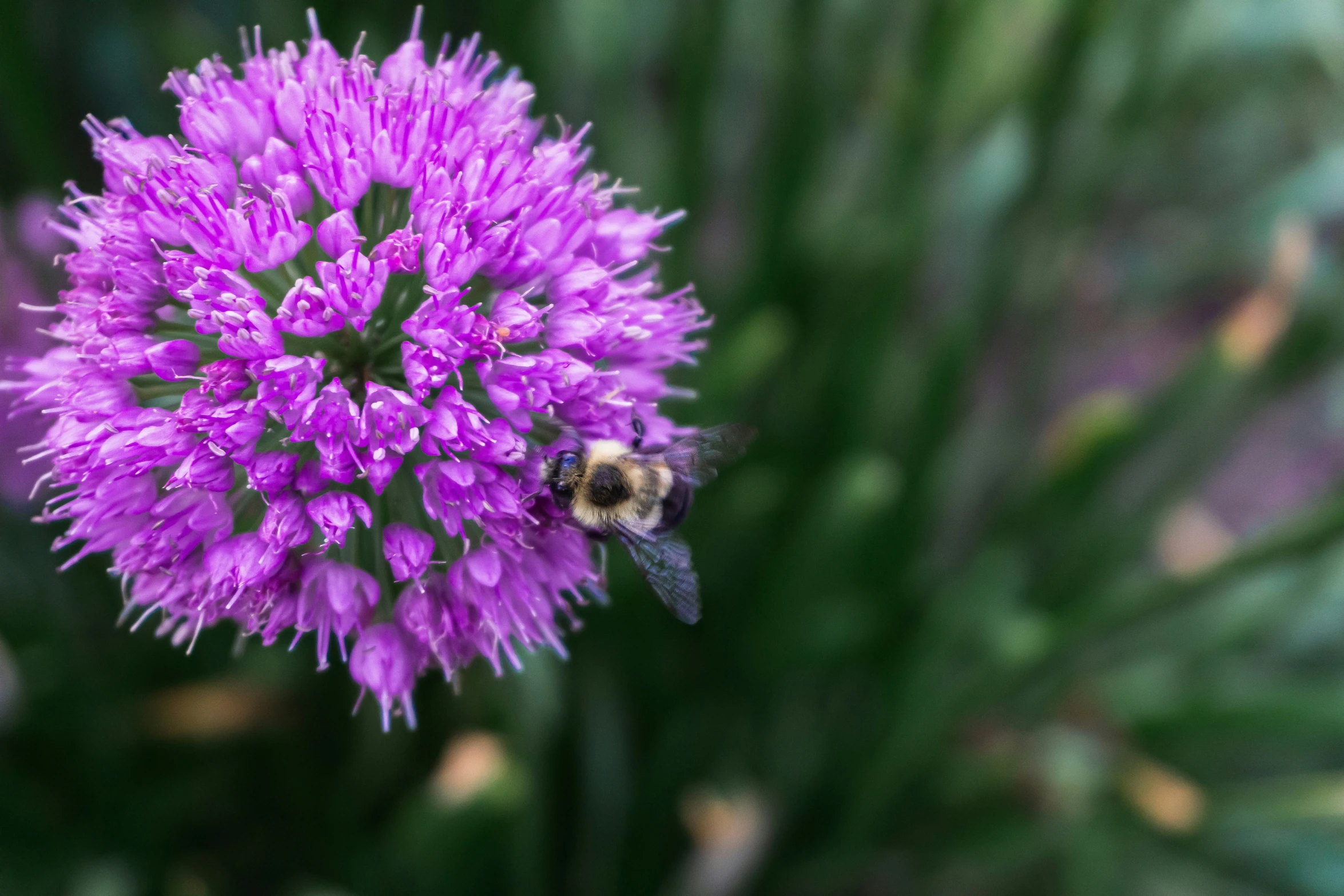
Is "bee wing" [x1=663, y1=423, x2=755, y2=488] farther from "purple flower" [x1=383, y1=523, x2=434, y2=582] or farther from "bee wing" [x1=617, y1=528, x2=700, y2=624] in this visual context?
"purple flower" [x1=383, y1=523, x2=434, y2=582]

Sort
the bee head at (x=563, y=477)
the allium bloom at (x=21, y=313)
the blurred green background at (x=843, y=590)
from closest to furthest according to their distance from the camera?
the bee head at (x=563, y=477) → the allium bloom at (x=21, y=313) → the blurred green background at (x=843, y=590)

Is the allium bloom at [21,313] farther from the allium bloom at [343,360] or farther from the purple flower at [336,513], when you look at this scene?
the purple flower at [336,513]

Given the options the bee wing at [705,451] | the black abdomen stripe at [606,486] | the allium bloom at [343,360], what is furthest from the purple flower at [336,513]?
the bee wing at [705,451]

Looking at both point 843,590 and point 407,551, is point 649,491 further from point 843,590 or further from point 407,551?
point 843,590

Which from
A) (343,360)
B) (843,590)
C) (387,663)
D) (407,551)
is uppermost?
(343,360)

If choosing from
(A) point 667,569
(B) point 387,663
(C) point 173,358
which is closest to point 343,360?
(C) point 173,358

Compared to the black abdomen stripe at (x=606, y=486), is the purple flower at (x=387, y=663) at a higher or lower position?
lower

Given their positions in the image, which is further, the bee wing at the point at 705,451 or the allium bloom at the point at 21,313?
the allium bloom at the point at 21,313
